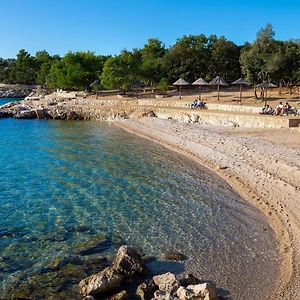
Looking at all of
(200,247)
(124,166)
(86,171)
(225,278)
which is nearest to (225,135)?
(124,166)

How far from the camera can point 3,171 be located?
2444cm

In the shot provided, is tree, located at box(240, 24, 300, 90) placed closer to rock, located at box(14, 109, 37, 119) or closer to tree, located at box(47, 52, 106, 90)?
rock, located at box(14, 109, 37, 119)

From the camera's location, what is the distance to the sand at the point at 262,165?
39.4 feet

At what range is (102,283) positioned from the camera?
9.80m

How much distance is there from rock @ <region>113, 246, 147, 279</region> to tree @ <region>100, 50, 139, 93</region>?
56.8 meters

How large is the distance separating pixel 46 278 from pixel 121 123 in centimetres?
3732

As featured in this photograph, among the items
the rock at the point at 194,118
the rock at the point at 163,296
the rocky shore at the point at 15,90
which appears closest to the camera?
the rock at the point at 163,296

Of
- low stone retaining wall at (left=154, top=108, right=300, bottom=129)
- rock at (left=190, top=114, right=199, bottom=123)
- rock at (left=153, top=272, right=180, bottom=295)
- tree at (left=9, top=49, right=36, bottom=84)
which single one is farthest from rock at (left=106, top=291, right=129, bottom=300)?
tree at (left=9, top=49, right=36, bottom=84)

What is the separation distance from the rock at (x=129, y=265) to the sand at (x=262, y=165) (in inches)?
138

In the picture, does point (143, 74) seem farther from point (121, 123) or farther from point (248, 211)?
point (248, 211)

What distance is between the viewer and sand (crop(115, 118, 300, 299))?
39.4 ft

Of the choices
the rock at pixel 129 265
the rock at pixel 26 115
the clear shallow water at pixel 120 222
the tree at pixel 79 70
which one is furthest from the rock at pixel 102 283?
the tree at pixel 79 70

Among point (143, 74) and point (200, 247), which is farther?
point (143, 74)

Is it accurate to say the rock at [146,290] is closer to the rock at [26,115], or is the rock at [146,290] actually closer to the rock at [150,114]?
the rock at [150,114]
